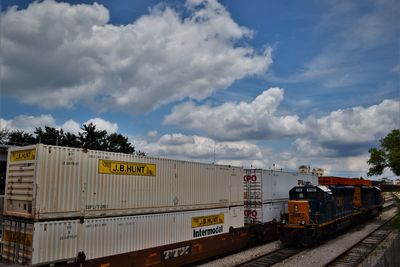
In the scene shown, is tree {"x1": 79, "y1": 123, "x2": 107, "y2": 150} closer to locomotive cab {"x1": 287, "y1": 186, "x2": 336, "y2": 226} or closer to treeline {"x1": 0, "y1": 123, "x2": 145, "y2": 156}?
treeline {"x1": 0, "y1": 123, "x2": 145, "y2": 156}

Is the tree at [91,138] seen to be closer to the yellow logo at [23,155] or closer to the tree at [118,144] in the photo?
the tree at [118,144]

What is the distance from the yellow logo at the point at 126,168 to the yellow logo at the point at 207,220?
358 centimetres

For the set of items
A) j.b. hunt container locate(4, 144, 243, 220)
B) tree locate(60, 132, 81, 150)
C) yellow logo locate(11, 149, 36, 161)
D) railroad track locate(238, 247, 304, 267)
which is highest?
tree locate(60, 132, 81, 150)

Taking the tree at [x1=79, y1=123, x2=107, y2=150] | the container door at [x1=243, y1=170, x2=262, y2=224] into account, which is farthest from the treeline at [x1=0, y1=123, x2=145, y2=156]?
the container door at [x1=243, y1=170, x2=262, y2=224]

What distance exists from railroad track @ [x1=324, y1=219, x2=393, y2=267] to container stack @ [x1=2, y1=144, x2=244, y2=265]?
7268mm

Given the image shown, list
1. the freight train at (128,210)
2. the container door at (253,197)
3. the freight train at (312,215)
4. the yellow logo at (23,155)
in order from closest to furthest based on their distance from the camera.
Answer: the freight train at (128,210) < the yellow logo at (23,155) < the freight train at (312,215) < the container door at (253,197)

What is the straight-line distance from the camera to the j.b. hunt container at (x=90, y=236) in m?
10.4

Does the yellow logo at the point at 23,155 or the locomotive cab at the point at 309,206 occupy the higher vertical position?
the yellow logo at the point at 23,155

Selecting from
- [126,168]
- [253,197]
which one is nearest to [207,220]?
[253,197]

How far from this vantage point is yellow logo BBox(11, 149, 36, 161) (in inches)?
428

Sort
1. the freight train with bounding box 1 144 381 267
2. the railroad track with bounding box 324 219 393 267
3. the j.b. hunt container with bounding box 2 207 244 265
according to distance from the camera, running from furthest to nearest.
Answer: the railroad track with bounding box 324 219 393 267 < the freight train with bounding box 1 144 381 267 < the j.b. hunt container with bounding box 2 207 244 265

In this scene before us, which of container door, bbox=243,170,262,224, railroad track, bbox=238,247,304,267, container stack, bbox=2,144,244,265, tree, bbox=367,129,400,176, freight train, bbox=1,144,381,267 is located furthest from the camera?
tree, bbox=367,129,400,176

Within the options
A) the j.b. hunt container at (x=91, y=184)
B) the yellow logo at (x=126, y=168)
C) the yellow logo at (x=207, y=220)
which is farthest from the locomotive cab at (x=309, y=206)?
the yellow logo at (x=126, y=168)

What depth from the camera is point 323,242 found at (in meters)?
22.7
